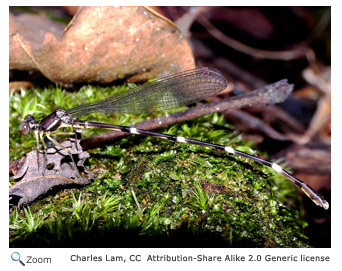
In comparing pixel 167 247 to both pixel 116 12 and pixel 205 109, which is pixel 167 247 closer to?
pixel 205 109

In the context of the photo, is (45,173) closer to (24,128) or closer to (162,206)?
(24,128)

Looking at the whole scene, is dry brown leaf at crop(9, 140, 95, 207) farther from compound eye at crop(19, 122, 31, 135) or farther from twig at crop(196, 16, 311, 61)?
twig at crop(196, 16, 311, 61)
